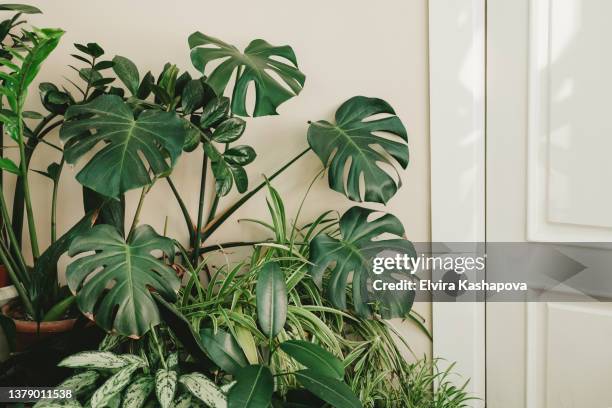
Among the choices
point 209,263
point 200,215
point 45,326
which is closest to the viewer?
point 45,326

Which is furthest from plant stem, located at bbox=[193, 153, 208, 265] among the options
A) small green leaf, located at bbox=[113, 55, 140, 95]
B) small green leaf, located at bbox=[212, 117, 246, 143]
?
small green leaf, located at bbox=[113, 55, 140, 95]

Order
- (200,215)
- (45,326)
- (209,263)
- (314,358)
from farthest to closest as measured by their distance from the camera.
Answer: (209,263) → (200,215) → (45,326) → (314,358)

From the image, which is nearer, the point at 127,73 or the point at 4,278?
the point at 127,73

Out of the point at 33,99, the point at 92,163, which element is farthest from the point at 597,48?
the point at 33,99

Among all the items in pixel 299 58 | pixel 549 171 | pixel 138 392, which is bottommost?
pixel 138 392

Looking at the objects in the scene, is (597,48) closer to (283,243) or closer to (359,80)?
(359,80)

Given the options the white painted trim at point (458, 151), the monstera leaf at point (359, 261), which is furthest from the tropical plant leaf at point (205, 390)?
the white painted trim at point (458, 151)

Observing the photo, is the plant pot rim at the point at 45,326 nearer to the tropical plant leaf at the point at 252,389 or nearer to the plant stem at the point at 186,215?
the plant stem at the point at 186,215

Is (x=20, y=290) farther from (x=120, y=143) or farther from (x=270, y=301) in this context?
(x=270, y=301)

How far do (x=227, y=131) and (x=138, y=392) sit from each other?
68cm

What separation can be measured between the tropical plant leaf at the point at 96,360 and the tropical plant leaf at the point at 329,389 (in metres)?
0.39

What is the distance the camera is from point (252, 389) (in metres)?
1.10

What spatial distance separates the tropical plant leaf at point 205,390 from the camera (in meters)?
1.10

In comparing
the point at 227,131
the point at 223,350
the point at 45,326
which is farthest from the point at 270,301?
the point at 45,326
